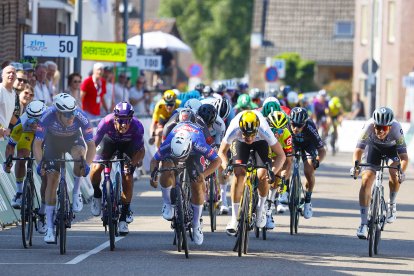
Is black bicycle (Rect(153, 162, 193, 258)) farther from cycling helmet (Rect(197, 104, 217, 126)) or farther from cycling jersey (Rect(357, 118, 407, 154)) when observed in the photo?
cycling jersey (Rect(357, 118, 407, 154))

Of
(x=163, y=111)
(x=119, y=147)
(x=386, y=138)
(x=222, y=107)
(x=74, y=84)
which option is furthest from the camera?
(x=163, y=111)

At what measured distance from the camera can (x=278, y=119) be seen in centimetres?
1944

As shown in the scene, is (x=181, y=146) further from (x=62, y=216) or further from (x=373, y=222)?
(x=373, y=222)

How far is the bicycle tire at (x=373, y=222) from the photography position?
17.0 m

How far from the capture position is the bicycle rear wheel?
635 inches

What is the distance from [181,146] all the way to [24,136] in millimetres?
2296

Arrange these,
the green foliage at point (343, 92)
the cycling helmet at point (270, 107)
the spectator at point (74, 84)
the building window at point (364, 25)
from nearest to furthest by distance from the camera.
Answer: the cycling helmet at point (270, 107)
the spectator at point (74, 84)
the building window at point (364, 25)
the green foliage at point (343, 92)

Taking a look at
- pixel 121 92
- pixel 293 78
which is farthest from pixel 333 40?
pixel 121 92

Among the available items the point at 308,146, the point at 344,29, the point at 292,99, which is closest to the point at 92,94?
the point at 292,99

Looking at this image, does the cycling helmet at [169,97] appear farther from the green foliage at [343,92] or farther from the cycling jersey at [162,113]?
the green foliage at [343,92]

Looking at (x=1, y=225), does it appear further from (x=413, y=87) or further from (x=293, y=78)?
(x=293, y=78)

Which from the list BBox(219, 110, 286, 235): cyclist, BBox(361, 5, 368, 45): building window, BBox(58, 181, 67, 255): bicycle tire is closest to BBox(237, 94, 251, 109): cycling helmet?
BBox(219, 110, 286, 235): cyclist

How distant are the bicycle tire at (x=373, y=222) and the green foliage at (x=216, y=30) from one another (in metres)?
89.4

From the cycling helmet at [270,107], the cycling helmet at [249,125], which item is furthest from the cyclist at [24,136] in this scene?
the cycling helmet at [270,107]
